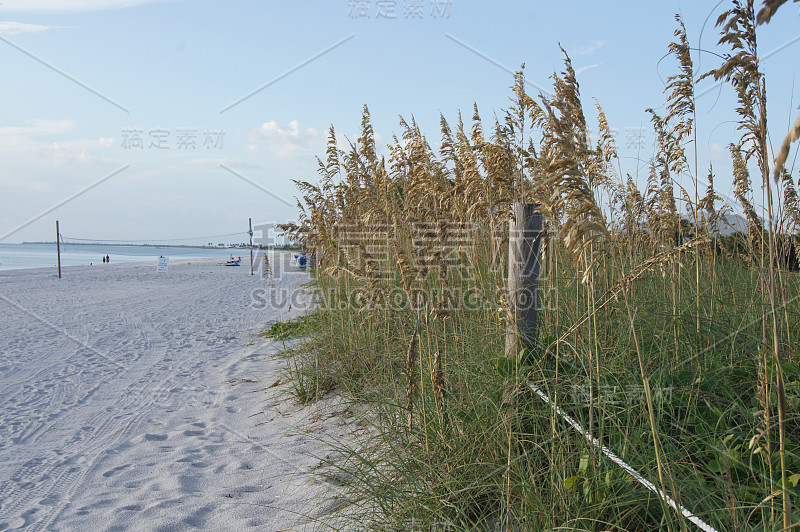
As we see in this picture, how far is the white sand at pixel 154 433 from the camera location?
289 cm

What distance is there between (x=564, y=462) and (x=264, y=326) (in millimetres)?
7758

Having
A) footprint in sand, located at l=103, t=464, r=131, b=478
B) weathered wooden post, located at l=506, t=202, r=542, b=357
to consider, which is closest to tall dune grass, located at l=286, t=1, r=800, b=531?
weathered wooden post, located at l=506, t=202, r=542, b=357

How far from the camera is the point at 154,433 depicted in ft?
13.8

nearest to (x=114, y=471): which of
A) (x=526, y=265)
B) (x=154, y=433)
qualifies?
(x=154, y=433)

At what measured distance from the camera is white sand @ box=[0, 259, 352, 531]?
2.89 meters

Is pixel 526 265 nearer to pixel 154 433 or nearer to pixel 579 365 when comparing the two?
pixel 579 365

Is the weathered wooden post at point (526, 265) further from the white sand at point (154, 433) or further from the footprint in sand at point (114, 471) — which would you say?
the footprint in sand at point (114, 471)

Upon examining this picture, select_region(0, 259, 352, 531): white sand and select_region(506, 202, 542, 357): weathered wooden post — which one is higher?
select_region(506, 202, 542, 357): weathered wooden post

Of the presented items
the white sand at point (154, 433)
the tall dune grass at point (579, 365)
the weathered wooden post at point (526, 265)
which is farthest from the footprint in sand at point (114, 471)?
the weathered wooden post at point (526, 265)

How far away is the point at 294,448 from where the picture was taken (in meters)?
3.68

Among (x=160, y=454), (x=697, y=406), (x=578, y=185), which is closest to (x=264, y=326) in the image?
(x=160, y=454)

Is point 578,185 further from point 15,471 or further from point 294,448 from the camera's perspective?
point 15,471

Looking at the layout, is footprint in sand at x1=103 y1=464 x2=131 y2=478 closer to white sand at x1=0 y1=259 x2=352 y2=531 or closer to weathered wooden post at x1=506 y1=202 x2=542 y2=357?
white sand at x1=0 y1=259 x2=352 y2=531

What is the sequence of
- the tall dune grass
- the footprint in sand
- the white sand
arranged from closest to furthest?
the tall dune grass, the white sand, the footprint in sand
